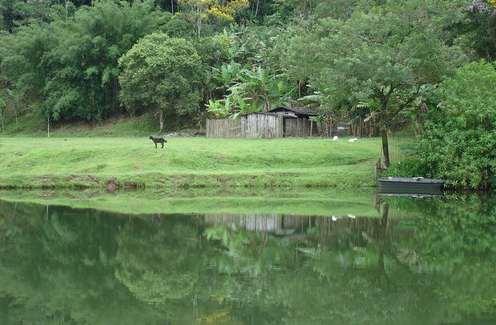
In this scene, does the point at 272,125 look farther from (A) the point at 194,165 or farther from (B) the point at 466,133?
(B) the point at 466,133

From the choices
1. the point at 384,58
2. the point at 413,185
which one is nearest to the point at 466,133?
the point at 413,185

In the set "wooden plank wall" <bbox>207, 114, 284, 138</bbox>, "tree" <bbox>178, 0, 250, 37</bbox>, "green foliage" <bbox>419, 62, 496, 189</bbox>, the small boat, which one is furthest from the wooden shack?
the small boat

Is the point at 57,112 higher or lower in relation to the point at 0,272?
higher

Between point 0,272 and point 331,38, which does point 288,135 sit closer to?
point 331,38

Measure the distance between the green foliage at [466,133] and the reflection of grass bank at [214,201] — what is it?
410 centimetres

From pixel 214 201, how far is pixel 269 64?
108ft

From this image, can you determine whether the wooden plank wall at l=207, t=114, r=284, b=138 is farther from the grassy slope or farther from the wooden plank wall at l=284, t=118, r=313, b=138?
the grassy slope

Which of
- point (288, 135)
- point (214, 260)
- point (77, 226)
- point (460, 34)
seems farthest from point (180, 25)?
point (214, 260)

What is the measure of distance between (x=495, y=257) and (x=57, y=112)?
53.9 m

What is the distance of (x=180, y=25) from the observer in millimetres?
68688

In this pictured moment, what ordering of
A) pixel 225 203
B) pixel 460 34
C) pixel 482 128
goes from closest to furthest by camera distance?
pixel 225 203
pixel 482 128
pixel 460 34

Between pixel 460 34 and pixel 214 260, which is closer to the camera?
pixel 214 260

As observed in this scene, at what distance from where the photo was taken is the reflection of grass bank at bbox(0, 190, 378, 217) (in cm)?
2778

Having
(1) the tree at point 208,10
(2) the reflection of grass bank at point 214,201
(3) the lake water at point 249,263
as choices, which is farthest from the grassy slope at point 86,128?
(3) the lake water at point 249,263
